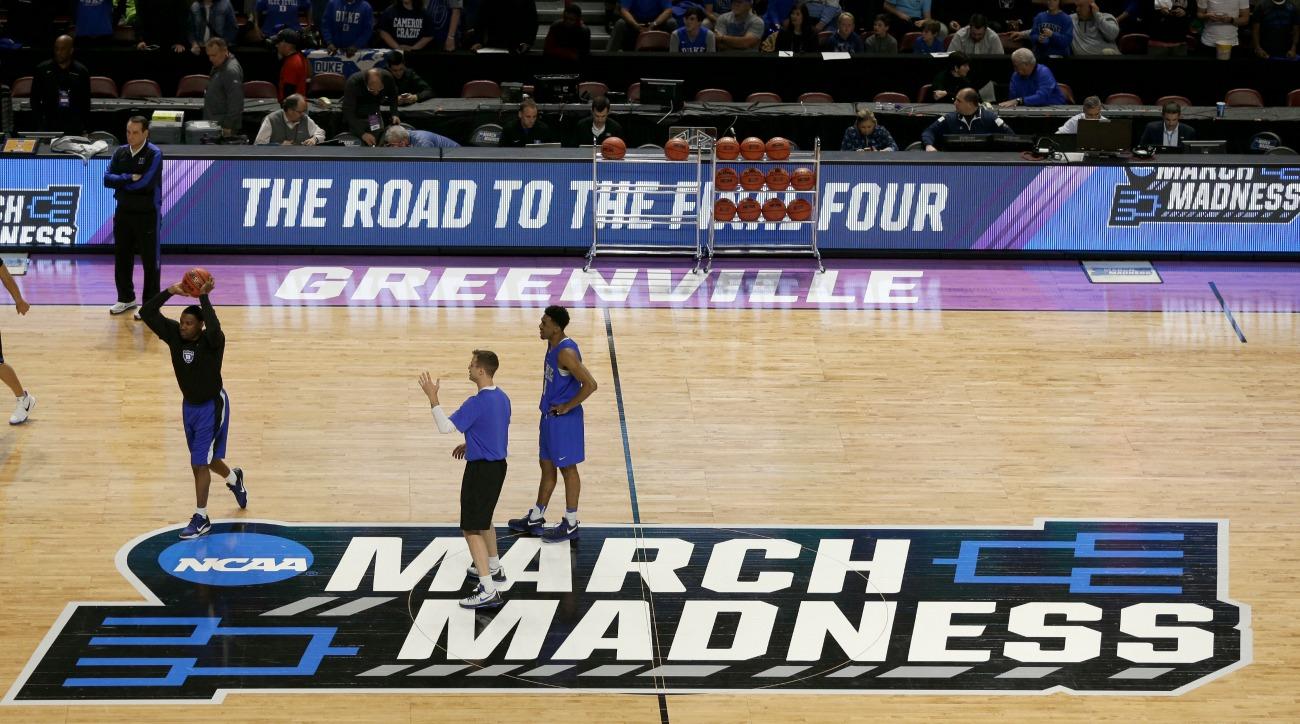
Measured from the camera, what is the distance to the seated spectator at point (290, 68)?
67.8 ft

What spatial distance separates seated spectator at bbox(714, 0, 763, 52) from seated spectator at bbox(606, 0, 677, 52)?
87 cm

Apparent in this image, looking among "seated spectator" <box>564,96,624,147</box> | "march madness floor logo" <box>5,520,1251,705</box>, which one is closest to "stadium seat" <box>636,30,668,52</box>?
"seated spectator" <box>564,96,624,147</box>

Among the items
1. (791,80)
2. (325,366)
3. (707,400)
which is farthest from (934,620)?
(791,80)

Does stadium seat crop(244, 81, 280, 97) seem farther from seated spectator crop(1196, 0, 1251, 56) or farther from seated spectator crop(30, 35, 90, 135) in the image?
seated spectator crop(1196, 0, 1251, 56)

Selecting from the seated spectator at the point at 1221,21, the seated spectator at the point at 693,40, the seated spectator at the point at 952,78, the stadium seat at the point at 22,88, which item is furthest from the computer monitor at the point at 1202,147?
the stadium seat at the point at 22,88

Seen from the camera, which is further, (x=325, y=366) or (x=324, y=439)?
(x=325, y=366)

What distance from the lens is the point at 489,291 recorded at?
17.0m

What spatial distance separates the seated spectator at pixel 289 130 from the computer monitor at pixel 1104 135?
8.43m

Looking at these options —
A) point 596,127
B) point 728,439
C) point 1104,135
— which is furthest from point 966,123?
point 728,439

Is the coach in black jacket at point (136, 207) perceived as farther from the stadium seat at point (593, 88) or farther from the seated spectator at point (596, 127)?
the stadium seat at point (593, 88)

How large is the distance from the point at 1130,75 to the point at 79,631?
56.3 feet

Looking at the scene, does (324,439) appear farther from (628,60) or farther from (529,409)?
(628,60)

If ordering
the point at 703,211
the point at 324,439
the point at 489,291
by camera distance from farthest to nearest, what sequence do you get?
the point at 703,211 → the point at 489,291 → the point at 324,439

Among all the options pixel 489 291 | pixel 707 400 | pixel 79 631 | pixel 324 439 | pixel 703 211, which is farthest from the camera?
pixel 703 211
